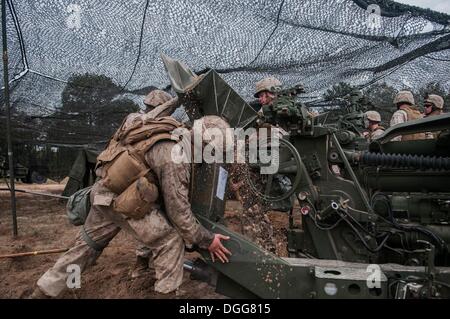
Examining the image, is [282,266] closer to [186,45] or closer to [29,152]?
[186,45]

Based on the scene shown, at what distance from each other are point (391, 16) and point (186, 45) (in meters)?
2.62

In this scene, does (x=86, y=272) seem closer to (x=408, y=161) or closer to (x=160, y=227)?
(x=160, y=227)

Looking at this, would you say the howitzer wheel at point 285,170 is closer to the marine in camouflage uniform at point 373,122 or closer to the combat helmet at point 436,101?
the combat helmet at point 436,101

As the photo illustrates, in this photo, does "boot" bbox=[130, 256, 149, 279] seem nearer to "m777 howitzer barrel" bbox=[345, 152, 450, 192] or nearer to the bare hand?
the bare hand

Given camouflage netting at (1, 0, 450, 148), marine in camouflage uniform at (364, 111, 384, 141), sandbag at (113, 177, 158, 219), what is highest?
camouflage netting at (1, 0, 450, 148)

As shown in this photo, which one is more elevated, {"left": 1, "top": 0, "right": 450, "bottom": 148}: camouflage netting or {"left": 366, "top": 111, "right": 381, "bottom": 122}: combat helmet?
{"left": 1, "top": 0, "right": 450, "bottom": 148}: camouflage netting

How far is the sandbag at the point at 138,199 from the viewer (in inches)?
118

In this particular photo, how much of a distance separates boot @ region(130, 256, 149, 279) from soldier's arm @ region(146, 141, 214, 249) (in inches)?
58.7

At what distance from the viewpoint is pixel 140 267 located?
4434 millimetres

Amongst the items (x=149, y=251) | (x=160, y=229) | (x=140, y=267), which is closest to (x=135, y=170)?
(x=160, y=229)

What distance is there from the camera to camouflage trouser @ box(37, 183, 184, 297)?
10.3 ft

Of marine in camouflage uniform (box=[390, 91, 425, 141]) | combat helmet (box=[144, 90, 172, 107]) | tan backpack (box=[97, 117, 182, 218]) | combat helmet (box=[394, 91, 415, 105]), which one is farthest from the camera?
combat helmet (box=[394, 91, 415, 105])

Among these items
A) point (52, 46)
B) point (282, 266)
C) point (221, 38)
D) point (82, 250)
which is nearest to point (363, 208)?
point (282, 266)

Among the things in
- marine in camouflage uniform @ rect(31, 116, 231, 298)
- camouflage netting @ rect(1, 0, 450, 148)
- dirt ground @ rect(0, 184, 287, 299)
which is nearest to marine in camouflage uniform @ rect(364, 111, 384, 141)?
camouflage netting @ rect(1, 0, 450, 148)
